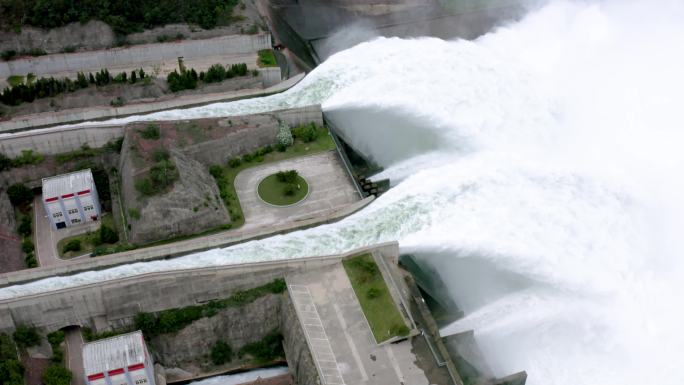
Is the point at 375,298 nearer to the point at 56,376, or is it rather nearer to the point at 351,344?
the point at 351,344

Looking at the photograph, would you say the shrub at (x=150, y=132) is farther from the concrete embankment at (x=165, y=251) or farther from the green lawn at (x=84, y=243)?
the concrete embankment at (x=165, y=251)

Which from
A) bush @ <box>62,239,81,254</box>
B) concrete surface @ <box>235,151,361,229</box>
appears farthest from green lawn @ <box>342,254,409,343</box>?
bush @ <box>62,239,81,254</box>

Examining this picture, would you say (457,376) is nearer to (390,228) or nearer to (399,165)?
(390,228)

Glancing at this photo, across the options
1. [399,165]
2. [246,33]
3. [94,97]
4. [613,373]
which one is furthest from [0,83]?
[613,373]

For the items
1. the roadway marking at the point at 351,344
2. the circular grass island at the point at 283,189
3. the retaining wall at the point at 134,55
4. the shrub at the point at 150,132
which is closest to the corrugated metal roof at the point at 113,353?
the roadway marking at the point at 351,344

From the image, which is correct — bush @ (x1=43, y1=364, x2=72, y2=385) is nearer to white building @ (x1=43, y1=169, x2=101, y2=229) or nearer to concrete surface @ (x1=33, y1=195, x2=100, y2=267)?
concrete surface @ (x1=33, y1=195, x2=100, y2=267)

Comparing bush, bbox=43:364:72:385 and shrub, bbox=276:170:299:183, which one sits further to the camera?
shrub, bbox=276:170:299:183
